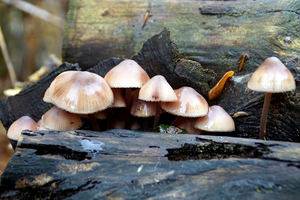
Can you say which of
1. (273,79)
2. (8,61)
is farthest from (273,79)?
(8,61)

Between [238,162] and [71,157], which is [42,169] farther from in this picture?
[238,162]

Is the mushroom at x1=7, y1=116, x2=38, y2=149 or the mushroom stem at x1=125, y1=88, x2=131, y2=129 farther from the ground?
the mushroom stem at x1=125, y1=88, x2=131, y2=129

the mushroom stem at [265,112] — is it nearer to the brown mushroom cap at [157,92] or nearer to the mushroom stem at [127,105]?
the brown mushroom cap at [157,92]

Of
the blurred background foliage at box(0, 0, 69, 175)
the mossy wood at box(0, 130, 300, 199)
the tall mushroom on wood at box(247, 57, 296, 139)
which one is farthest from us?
the blurred background foliage at box(0, 0, 69, 175)

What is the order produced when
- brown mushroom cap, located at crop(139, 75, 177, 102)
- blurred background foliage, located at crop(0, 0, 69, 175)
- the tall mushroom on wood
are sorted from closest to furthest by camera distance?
1. the tall mushroom on wood
2. brown mushroom cap, located at crop(139, 75, 177, 102)
3. blurred background foliage, located at crop(0, 0, 69, 175)

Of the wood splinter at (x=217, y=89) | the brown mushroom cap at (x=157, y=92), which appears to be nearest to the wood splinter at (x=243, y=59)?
the wood splinter at (x=217, y=89)

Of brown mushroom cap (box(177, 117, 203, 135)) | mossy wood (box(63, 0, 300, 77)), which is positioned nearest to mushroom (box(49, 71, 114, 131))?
brown mushroom cap (box(177, 117, 203, 135))

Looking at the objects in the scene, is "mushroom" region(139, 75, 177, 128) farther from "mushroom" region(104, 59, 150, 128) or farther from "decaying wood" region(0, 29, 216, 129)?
"decaying wood" region(0, 29, 216, 129)
